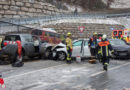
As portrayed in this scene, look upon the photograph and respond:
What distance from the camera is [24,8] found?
35.0 meters

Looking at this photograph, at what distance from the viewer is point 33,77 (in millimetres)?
9016

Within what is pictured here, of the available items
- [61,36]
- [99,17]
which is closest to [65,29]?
[99,17]

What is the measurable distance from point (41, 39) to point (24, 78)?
672 centimetres

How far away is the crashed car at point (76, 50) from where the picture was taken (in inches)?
560

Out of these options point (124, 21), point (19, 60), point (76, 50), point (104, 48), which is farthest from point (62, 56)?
point (124, 21)

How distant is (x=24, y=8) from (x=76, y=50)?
22.8 metres

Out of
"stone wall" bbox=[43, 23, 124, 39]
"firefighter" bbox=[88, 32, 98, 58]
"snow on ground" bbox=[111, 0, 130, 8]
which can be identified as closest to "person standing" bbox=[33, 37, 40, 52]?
"firefighter" bbox=[88, 32, 98, 58]

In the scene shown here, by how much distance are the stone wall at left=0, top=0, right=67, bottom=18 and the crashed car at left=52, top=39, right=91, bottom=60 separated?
755 inches

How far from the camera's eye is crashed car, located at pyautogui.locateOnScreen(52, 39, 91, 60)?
14.2 meters

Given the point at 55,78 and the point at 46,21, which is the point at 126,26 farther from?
the point at 55,78

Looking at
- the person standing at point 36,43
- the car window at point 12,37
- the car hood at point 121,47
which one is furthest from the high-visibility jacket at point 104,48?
the car window at point 12,37

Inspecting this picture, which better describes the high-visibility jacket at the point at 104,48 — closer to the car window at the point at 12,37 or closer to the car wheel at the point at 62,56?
the car wheel at the point at 62,56

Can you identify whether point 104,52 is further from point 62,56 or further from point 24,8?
point 24,8

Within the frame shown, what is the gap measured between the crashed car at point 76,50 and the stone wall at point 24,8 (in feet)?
62.9
